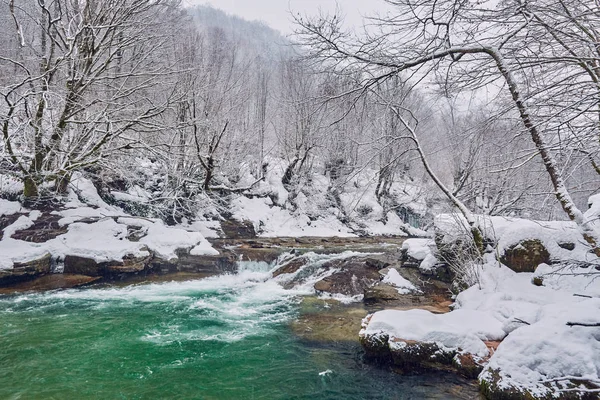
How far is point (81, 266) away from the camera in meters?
8.81

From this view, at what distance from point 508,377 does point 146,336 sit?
533 centimetres

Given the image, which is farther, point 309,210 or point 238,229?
point 309,210

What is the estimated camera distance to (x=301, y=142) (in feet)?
62.8

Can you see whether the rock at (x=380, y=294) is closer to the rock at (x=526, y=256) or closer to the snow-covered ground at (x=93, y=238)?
the rock at (x=526, y=256)

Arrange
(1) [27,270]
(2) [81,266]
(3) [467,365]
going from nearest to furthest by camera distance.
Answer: (3) [467,365]
(1) [27,270]
(2) [81,266]

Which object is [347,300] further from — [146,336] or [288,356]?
[146,336]

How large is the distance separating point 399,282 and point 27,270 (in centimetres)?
876

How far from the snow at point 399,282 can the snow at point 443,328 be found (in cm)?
256

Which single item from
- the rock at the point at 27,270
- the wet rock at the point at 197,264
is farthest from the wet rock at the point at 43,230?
the wet rock at the point at 197,264

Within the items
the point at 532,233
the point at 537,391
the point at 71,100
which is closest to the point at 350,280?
the point at 532,233

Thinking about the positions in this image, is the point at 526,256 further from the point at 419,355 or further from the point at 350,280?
the point at 350,280

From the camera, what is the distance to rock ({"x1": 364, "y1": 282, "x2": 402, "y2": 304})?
760 centimetres

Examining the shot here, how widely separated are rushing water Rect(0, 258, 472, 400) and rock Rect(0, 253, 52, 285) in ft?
2.12

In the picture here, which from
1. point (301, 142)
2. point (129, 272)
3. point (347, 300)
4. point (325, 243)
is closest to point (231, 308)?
point (347, 300)
